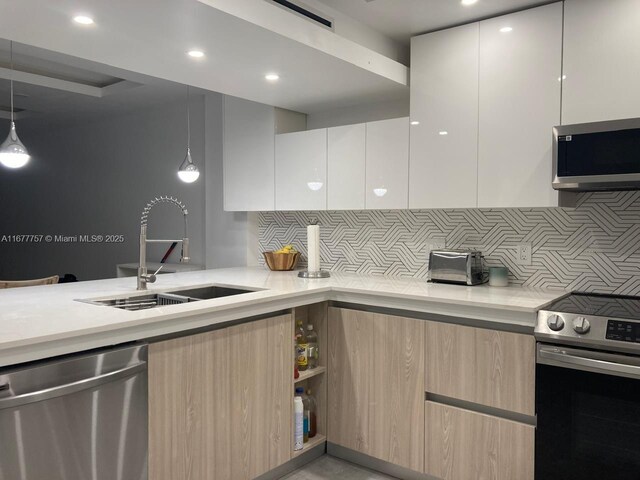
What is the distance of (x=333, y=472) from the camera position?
8.73 feet

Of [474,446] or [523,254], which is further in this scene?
[523,254]

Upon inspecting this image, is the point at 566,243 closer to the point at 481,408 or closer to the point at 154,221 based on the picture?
the point at 481,408

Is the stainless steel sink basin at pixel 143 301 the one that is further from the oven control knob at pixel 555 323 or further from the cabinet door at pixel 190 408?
the oven control knob at pixel 555 323

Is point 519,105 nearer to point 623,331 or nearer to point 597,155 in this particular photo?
point 597,155

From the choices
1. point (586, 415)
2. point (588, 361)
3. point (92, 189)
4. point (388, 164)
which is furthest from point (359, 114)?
point (92, 189)

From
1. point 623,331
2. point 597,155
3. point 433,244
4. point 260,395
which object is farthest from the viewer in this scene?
point 433,244

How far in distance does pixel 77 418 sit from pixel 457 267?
1933 millimetres

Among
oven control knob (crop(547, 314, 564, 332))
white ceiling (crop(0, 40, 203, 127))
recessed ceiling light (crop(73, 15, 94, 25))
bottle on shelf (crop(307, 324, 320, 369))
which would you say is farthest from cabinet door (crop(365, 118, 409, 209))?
white ceiling (crop(0, 40, 203, 127))

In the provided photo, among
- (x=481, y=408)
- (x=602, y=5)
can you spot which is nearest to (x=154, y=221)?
(x=481, y=408)

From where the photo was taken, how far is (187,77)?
2.74 metres

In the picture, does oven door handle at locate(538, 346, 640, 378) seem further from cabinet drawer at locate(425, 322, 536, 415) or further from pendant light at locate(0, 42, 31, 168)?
pendant light at locate(0, 42, 31, 168)

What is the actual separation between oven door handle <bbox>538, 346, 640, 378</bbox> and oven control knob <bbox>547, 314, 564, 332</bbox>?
3.2 inches

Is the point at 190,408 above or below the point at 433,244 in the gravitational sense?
below

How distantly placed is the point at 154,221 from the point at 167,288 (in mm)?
2606
